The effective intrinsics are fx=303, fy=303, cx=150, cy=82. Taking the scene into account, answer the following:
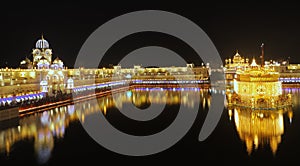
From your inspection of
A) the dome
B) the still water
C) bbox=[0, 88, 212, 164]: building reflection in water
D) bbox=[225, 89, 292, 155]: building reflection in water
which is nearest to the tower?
the dome

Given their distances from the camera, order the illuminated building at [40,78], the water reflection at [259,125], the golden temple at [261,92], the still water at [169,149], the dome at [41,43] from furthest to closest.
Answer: the dome at [41,43], the illuminated building at [40,78], the golden temple at [261,92], the water reflection at [259,125], the still water at [169,149]

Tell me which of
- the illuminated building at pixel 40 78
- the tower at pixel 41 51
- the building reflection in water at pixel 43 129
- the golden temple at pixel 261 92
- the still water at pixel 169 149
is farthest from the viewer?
the tower at pixel 41 51

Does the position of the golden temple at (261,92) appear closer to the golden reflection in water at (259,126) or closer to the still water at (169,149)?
the golden reflection in water at (259,126)

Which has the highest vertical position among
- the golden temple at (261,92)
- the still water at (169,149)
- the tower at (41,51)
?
the tower at (41,51)

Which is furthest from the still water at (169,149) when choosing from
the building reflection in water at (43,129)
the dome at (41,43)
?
the dome at (41,43)

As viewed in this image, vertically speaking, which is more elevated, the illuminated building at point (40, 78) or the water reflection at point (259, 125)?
the illuminated building at point (40, 78)

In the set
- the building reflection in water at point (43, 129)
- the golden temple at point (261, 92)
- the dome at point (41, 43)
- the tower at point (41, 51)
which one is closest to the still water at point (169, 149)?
the building reflection in water at point (43, 129)

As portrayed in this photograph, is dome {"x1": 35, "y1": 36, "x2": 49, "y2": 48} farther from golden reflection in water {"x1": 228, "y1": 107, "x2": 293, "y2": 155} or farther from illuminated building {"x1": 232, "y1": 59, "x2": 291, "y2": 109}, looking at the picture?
golden reflection in water {"x1": 228, "y1": 107, "x2": 293, "y2": 155}

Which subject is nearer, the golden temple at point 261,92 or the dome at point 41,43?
the golden temple at point 261,92

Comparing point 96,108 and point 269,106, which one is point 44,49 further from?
point 269,106

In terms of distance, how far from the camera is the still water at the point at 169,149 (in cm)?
813

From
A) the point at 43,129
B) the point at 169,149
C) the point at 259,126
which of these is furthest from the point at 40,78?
the point at 259,126

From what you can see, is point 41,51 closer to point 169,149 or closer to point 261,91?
point 261,91

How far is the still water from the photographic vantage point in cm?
813
